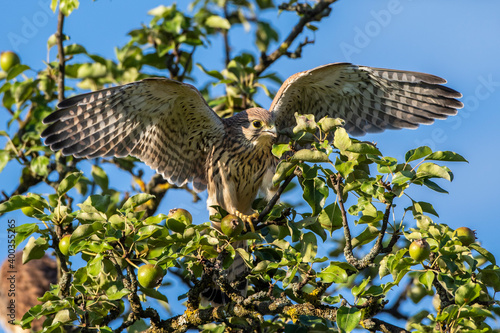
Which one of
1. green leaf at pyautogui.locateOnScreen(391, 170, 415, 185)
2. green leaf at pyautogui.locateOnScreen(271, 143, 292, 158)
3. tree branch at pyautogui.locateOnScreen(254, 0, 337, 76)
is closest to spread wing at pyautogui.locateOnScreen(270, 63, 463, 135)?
tree branch at pyautogui.locateOnScreen(254, 0, 337, 76)

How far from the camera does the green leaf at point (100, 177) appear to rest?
600 cm

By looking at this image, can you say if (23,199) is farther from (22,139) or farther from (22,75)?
(22,75)

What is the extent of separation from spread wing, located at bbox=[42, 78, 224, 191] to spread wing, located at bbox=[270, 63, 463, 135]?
756 millimetres

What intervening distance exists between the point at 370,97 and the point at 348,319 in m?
2.99

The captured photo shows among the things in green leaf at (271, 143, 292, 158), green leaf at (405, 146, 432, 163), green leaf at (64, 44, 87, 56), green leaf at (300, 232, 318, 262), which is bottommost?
green leaf at (300, 232, 318, 262)

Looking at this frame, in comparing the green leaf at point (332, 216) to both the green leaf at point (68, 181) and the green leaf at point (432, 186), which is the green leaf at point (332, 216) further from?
the green leaf at point (68, 181)

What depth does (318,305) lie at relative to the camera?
354 centimetres

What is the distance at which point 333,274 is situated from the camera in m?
3.24

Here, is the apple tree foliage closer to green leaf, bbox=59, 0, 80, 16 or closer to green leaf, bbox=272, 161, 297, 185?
green leaf, bbox=272, 161, 297, 185

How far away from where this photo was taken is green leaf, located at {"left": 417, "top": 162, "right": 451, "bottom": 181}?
3197 millimetres

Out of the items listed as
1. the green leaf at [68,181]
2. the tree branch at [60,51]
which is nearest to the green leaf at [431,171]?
the green leaf at [68,181]

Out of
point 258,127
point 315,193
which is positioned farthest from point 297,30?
point 315,193

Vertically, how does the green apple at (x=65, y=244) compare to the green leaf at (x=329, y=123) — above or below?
below

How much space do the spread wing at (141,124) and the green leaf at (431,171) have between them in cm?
232
